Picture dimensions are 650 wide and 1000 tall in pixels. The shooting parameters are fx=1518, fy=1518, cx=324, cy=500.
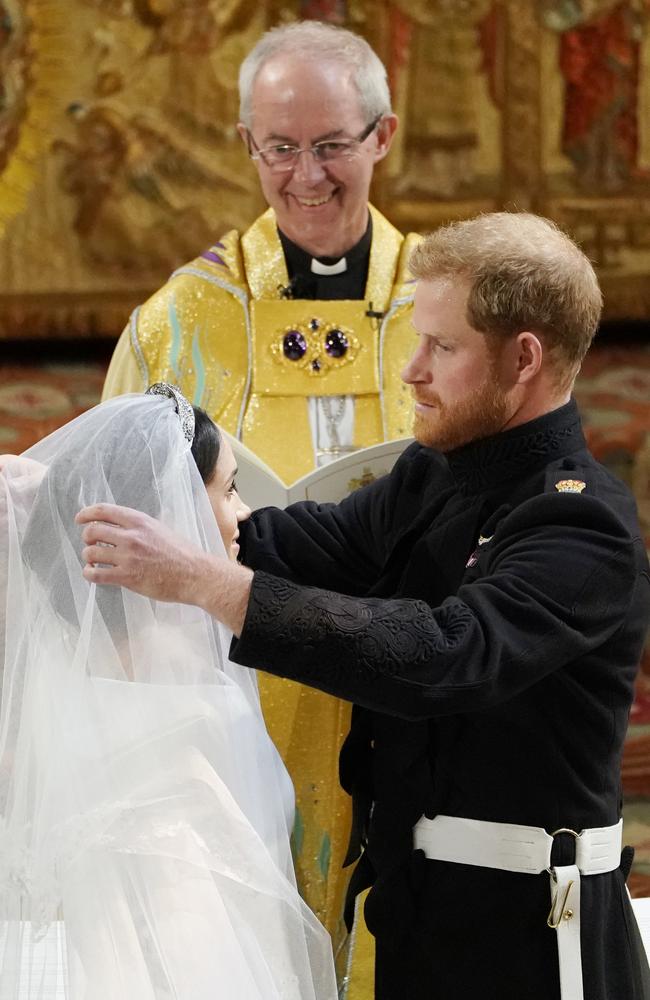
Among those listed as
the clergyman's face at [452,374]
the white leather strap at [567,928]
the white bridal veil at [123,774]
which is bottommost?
the white leather strap at [567,928]

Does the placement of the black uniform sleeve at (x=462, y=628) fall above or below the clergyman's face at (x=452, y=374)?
below

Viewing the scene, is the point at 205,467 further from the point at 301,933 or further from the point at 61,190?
the point at 61,190

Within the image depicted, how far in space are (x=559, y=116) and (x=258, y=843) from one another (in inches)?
239

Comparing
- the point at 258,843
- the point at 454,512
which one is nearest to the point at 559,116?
the point at 454,512

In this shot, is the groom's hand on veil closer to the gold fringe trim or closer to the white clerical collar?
the white clerical collar

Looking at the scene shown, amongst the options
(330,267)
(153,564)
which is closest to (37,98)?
(330,267)

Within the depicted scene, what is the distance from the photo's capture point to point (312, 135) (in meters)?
3.89

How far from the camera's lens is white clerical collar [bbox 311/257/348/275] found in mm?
4090

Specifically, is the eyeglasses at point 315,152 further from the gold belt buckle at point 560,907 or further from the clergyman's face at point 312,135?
the gold belt buckle at point 560,907

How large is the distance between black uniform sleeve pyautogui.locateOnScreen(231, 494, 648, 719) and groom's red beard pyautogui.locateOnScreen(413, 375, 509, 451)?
0.22 meters

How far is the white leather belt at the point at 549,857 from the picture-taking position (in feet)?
8.23

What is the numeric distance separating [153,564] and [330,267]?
2.05m

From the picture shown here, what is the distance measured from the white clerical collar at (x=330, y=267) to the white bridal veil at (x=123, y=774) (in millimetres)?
1715

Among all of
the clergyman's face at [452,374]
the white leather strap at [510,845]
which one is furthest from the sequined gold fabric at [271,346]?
the white leather strap at [510,845]
